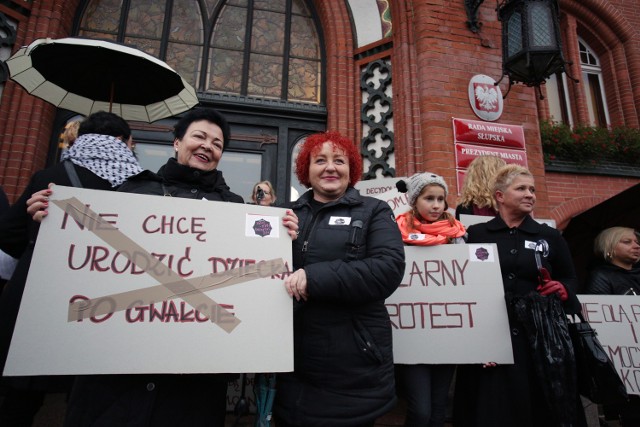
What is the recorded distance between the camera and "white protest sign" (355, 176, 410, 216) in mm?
3471

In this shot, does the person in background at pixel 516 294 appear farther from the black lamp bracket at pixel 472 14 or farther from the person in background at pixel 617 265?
the black lamp bracket at pixel 472 14

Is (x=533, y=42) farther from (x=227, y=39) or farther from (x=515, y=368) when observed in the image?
(x=227, y=39)

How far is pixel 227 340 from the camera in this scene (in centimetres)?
147

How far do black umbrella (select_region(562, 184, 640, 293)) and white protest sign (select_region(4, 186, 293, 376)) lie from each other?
3.24m

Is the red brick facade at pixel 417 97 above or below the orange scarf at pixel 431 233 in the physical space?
above

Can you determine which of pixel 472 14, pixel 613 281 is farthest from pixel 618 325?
pixel 472 14

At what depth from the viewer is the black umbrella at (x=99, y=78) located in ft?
9.43

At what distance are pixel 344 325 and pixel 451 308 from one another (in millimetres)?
973

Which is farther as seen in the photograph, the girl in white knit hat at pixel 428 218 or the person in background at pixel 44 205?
the girl in white knit hat at pixel 428 218

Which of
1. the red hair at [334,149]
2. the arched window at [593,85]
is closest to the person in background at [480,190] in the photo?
the red hair at [334,149]

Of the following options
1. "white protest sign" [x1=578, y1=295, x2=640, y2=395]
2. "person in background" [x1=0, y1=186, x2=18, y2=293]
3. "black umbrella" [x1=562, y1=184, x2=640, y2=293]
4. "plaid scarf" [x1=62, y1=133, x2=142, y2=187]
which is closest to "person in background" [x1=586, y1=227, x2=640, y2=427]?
"black umbrella" [x1=562, y1=184, x2=640, y2=293]

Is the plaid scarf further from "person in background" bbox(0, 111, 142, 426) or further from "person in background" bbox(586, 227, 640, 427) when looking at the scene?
"person in background" bbox(586, 227, 640, 427)

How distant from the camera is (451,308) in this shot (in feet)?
7.42

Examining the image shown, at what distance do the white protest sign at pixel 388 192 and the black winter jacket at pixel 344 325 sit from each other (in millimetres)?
1780
